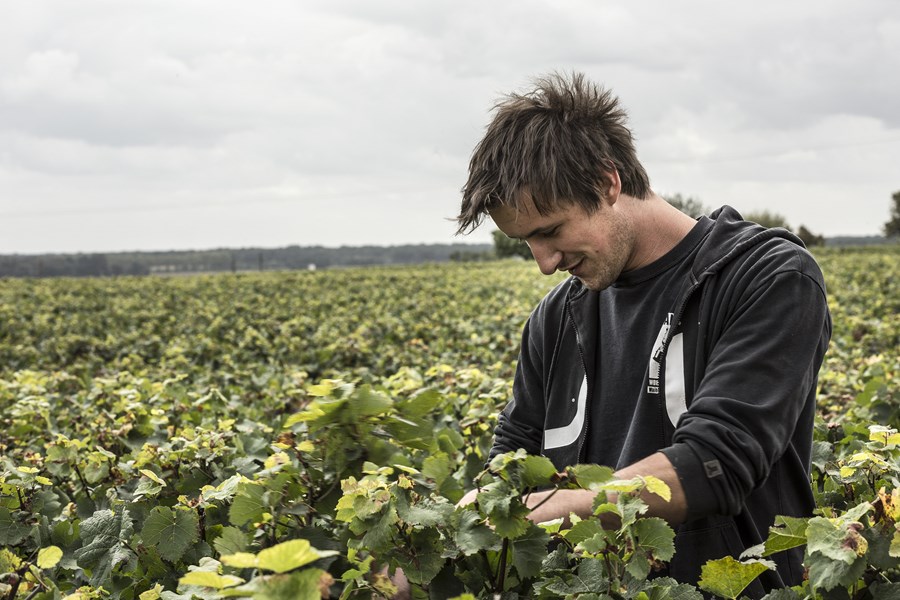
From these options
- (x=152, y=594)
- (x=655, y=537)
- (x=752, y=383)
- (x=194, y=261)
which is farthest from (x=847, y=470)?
(x=194, y=261)

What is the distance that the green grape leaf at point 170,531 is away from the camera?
191cm

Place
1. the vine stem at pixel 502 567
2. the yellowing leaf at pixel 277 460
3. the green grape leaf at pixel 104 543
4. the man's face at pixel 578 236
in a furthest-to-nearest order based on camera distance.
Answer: the man's face at pixel 578 236 < the green grape leaf at pixel 104 543 < the yellowing leaf at pixel 277 460 < the vine stem at pixel 502 567

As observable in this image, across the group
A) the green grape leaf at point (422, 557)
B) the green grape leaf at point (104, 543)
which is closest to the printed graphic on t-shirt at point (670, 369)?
the green grape leaf at point (422, 557)

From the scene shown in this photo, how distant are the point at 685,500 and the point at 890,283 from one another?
512 inches

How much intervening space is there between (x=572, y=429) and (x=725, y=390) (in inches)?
26.3

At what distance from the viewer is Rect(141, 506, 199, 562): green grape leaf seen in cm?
191

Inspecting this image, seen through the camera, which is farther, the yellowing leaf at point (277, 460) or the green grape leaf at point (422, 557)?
the yellowing leaf at point (277, 460)

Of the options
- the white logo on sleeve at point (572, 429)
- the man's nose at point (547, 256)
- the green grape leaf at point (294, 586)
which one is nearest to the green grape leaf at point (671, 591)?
the green grape leaf at point (294, 586)

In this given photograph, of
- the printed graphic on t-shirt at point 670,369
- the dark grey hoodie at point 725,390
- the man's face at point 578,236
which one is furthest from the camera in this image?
the man's face at point 578,236

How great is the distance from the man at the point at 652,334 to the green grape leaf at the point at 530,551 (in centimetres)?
13

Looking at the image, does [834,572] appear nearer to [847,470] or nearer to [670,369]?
[847,470]

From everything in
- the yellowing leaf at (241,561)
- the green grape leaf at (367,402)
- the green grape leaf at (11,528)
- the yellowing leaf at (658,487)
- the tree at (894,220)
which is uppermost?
the tree at (894,220)

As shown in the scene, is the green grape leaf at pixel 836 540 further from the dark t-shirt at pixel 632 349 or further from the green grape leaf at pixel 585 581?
the dark t-shirt at pixel 632 349

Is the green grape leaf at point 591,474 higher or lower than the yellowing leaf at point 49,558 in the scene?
higher
